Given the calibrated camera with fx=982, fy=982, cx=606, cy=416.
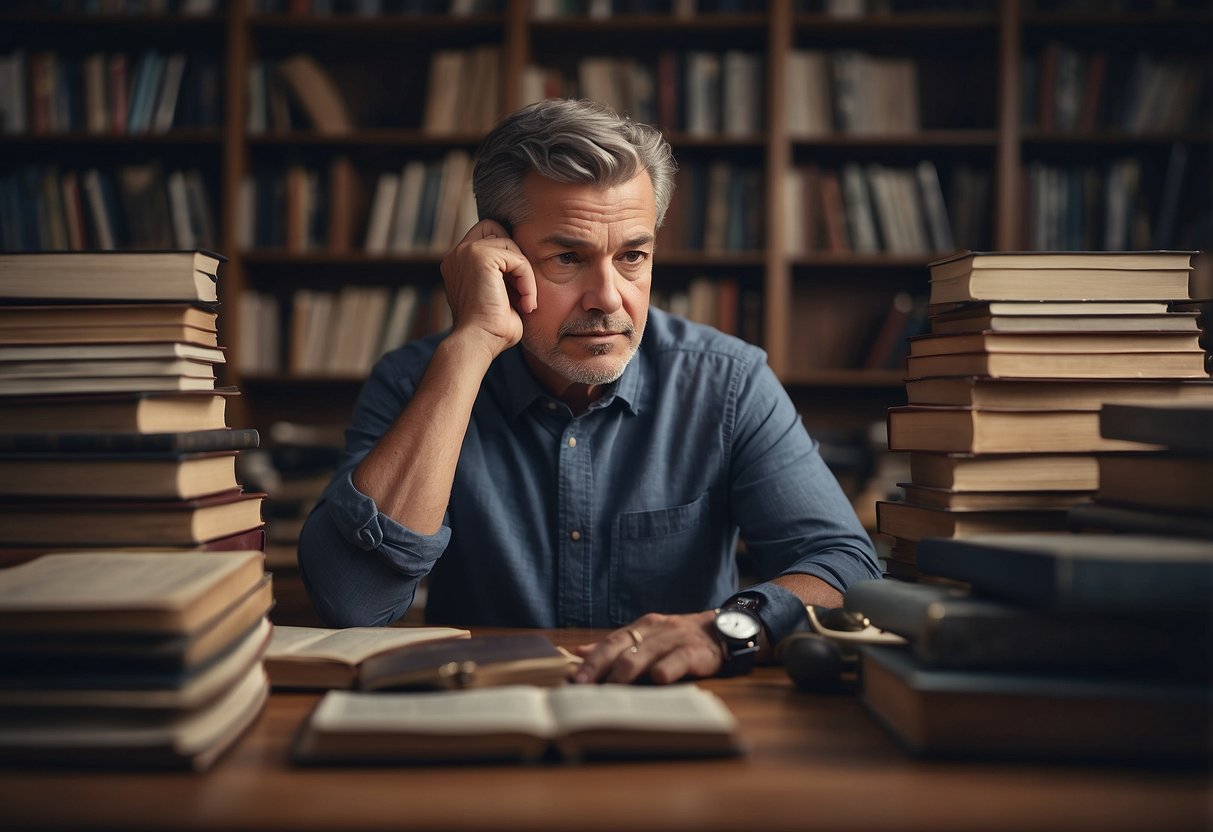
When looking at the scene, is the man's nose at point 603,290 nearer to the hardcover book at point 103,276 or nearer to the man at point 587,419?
the man at point 587,419

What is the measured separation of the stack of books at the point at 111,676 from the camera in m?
0.64

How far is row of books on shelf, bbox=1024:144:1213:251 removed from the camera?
9.47ft

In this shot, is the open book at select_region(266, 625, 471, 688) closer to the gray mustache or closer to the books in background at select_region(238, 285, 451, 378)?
the gray mustache

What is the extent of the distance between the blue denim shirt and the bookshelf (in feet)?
4.42

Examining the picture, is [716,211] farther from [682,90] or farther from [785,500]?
[785,500]

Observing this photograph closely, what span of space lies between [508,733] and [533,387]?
1044 millimetres

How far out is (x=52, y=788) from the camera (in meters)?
0.61

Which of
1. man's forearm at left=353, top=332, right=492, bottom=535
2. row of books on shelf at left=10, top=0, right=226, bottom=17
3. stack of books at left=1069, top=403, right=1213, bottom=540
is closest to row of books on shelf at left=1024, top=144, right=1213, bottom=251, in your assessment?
man's forearm at left=353, top=332, right=492, bottom=535

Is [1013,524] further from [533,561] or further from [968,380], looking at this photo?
[533,561]

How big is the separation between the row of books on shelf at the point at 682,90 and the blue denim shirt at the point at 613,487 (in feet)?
5.01

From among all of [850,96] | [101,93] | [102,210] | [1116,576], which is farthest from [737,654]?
[101,93]

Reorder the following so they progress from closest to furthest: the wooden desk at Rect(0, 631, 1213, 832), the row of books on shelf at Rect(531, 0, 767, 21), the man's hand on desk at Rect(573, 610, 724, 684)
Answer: the wooden desk at Rect(0, 631, 1213, 832) → the man's hand on desk at Rect(573, 610, 724, 684) → the row of books on shelf at Rect(531, 0, 767, 21)

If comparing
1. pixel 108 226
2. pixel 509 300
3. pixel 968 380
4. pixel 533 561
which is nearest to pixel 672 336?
pixel 509 300

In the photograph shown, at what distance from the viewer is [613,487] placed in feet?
5.38
